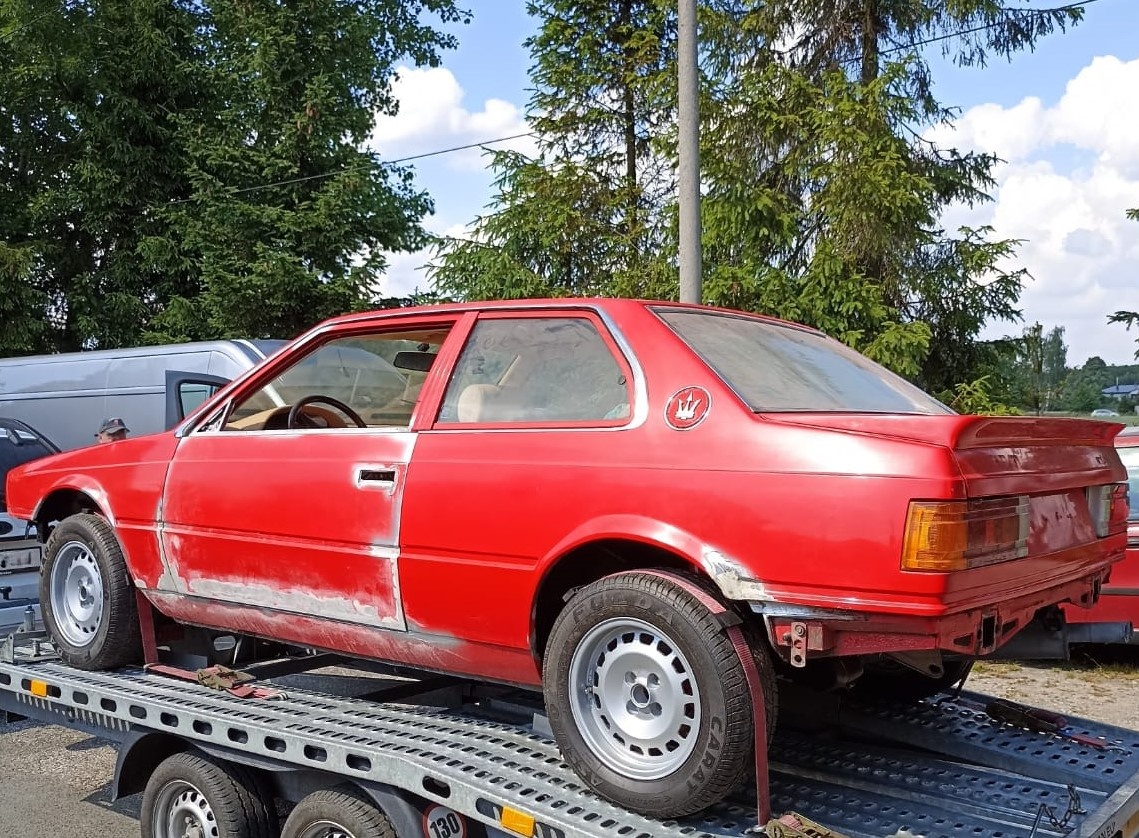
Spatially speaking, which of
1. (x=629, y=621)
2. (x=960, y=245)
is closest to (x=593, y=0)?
(x=960, y=245)

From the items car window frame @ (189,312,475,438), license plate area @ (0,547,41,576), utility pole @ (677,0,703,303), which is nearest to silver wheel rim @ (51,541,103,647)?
car window frame @ (189,312,475,438)

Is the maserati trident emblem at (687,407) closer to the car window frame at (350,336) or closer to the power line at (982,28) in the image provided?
the car window frame at (350,336)

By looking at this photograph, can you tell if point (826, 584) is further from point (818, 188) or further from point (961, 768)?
point (818, 188)

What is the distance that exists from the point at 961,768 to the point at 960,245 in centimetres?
1116

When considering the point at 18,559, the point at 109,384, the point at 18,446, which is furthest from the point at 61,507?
the point at 109,384

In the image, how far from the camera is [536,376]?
3508mm

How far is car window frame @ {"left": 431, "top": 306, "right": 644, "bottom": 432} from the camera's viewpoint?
3.16m

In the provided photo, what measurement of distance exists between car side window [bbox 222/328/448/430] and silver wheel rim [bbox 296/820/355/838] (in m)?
1.37

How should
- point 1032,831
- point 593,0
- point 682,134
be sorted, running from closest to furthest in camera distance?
point 1032,831 → point 682,134 → point 593,0

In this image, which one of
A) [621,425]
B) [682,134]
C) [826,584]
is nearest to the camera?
[826,584]

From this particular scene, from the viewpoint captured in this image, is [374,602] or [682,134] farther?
[682,134]

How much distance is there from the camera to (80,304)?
Answer: 22766 mm

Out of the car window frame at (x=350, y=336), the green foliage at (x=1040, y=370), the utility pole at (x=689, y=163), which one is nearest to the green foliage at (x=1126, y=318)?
the green foliage at (x=1040, y=370)

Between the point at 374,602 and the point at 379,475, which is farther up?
the point at 379,475
